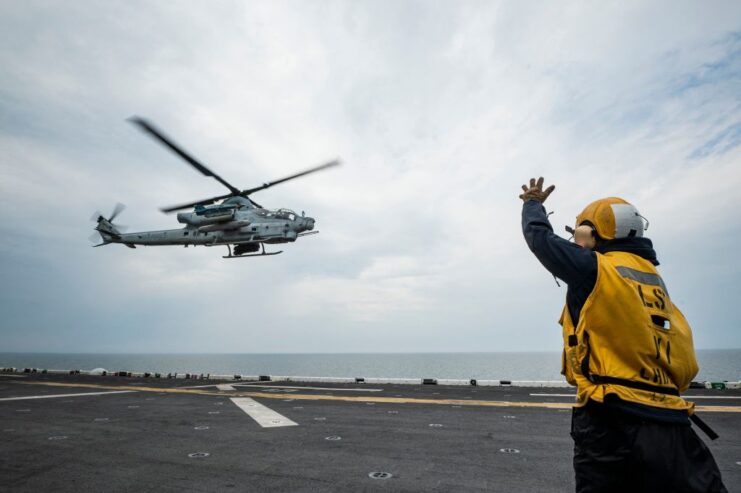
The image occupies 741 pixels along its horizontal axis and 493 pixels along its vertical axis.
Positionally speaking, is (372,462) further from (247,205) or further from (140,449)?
(247,205)

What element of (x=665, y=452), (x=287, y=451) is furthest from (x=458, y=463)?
(x=665, y=452)

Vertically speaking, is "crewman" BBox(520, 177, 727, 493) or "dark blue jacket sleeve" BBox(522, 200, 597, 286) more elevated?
"dark blue jacket sleeve" BBox(522, 200, 597, 286)

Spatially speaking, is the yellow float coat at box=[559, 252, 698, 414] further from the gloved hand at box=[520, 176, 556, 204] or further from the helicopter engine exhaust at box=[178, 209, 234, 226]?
the helicopter engine exhaust at box=[178, 209, 234, 226]

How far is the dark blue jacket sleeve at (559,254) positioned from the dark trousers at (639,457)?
30.3 inches

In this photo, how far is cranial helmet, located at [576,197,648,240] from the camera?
275cm

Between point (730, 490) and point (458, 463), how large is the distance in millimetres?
3116

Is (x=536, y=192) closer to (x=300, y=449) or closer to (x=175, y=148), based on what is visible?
(x=300, y=449)

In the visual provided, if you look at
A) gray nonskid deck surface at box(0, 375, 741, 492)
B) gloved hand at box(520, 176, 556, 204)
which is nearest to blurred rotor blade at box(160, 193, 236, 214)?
gray nonskid deck surface at box(0, 375, 741, 492)

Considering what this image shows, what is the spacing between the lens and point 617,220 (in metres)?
2.77

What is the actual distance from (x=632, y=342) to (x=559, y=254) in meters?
0.64

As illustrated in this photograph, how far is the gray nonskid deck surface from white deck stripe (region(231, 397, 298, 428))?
0.76ft

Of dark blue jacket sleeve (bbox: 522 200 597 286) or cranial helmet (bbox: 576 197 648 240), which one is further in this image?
cranial helmet (bbox: 576 197 648 240)

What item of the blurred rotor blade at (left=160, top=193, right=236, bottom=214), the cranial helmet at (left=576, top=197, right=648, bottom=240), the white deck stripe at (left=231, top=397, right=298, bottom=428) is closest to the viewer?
the cranial helmet at (left=576, top=197, right=648, bottom=240)

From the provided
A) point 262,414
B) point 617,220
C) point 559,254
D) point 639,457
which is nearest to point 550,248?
point 559,254
